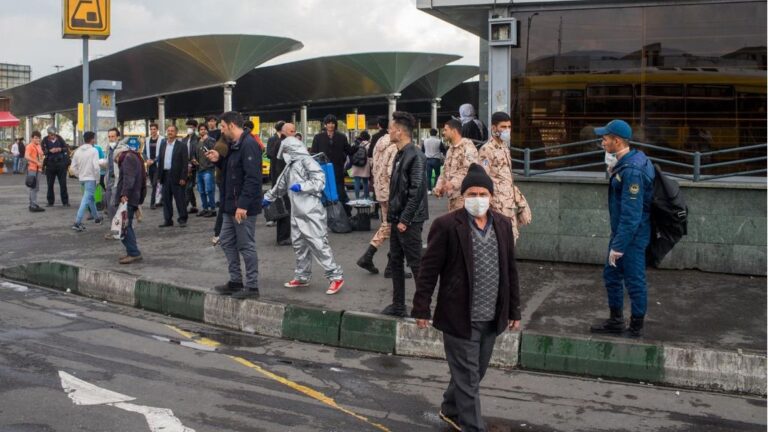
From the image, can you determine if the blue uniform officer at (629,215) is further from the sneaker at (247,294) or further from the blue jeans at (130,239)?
the blue jeans at (130,239)

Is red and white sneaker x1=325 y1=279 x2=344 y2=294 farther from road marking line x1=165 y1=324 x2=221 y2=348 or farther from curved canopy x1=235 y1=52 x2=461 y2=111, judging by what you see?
curved canopy x1=235 y1=52 x2=461 y2=111

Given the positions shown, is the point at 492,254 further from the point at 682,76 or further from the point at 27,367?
the point at 682,76

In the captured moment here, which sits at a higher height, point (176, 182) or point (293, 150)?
point (293, 150)

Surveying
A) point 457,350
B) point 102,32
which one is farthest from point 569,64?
point 102,32

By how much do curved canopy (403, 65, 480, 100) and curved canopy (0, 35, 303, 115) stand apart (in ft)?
34.9

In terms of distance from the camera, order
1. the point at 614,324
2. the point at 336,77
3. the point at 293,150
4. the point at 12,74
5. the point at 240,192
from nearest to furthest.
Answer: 1. the point at 614,324
2. the point at 240,192
3. the point at 293,150
4. the point at 336,77
5. the point at 12,74

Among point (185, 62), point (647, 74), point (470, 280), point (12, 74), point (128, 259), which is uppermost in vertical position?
point (12, 74)

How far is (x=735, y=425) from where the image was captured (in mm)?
5555

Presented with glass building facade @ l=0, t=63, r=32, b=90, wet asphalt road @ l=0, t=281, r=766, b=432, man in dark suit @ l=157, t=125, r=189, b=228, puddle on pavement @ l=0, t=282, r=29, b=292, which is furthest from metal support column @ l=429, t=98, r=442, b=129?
glass building facade @ l=0, t=63, r=32, b=90

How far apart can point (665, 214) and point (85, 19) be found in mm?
15175

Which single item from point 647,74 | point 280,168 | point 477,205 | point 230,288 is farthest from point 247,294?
point 647,74

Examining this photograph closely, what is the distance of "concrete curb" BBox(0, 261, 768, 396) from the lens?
6449 millimetres

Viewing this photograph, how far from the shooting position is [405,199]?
741 centimetres

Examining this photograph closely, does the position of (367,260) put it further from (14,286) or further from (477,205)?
(477,205)
